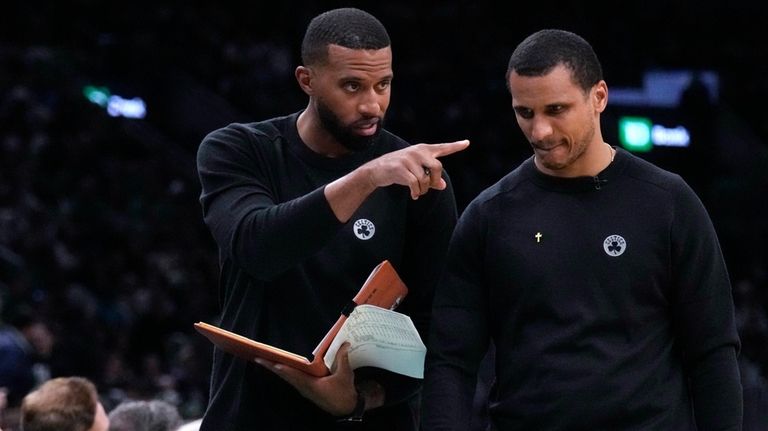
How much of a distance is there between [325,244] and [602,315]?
69 cm

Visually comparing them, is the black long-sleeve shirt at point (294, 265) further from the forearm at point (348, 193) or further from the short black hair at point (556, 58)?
the short black hair at point (556, 58)

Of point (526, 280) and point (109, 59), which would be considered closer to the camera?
point (526, 280)

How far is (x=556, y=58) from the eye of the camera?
131 inches

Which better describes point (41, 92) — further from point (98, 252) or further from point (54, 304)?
point (54, 304)

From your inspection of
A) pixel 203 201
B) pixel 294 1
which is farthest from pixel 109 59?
pixel 203 201

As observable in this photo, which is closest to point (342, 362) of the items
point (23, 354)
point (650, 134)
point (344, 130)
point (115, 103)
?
point (344, 130)

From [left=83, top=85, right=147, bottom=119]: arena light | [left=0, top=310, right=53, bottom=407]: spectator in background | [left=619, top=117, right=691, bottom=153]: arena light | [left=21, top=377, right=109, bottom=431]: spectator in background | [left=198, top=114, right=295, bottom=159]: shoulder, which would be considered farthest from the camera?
[left=619, top=117, right=691, bottom=153]: arena light

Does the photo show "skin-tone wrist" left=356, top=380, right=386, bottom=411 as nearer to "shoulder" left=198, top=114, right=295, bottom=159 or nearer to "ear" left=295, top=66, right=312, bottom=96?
"shoulder" left=198, top=114, right=295, bottom=159

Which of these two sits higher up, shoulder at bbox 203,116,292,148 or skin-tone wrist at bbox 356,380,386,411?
shoulder at bbox 203,116,292,148

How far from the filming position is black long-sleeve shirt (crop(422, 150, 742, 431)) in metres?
3.30

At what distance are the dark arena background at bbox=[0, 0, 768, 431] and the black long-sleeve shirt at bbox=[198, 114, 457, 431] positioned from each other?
246 inches

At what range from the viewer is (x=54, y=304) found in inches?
458

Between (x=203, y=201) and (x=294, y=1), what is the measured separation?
1604 centimetres

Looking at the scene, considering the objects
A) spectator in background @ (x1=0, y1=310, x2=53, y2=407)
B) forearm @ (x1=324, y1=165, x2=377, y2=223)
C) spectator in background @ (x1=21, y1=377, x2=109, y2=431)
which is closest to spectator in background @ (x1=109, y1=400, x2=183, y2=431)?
spectator in background @ (x1=21, y1=377, x2=109, y2=431)
